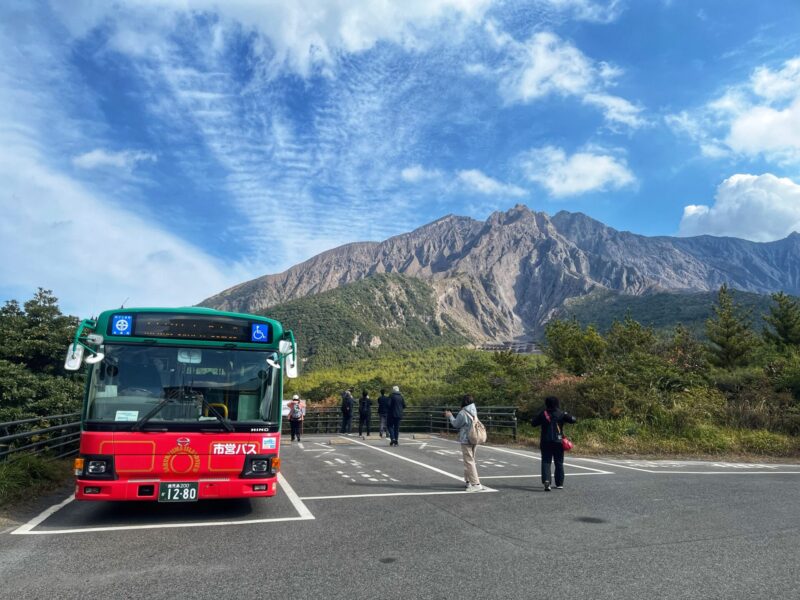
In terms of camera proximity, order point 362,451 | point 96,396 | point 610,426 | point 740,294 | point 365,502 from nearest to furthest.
Result: point 96,396, point 365,502, point 362,451, point 610,426, point 740,294

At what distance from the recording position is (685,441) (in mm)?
14812

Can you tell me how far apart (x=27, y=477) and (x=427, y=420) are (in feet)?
59.2

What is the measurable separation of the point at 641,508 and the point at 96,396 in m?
7.01

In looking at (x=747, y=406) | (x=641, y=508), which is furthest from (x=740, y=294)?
(x=641, y=508)

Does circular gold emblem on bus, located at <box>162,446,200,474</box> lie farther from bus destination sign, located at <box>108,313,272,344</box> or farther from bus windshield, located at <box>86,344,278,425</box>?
bus destination sign, located at <box>108,313,272,344</box>

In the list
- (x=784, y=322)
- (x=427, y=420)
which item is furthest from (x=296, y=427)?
(x=784, y=322)

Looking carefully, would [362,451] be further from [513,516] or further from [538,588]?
[538,588]

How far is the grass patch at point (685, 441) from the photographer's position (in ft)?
47.1

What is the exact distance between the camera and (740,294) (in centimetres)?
16162

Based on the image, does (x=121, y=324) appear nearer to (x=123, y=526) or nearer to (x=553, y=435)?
(x=123, y=526)

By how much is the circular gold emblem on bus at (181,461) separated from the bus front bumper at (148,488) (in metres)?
0.14

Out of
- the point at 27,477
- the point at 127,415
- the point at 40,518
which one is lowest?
the point at 40,518

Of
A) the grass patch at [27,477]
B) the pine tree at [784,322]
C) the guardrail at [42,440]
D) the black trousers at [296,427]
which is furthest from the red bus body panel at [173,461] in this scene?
the pine tree at [784,322]

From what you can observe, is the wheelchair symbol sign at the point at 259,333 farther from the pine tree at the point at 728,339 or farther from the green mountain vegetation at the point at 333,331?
the green mountain vegetation at the point at 333,331
